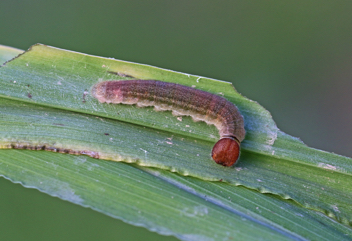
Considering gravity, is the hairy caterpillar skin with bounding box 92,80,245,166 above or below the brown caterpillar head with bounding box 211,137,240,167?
above

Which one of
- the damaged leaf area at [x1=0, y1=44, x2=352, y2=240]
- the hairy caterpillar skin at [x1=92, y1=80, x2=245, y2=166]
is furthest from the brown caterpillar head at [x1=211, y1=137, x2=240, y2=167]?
the hairy caterpillar skin at [x1=92, y1=80, x2=245, y2=166]

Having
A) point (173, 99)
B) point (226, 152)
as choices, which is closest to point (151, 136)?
point (173, 99)

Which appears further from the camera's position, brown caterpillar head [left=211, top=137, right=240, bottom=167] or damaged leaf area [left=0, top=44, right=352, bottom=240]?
brown caterpillar head [left=211, top=137, right=240, bottom=167]

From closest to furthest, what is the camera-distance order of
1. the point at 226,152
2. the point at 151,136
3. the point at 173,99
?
the point at 226,152 < the point at 151,136 < the point at 173,99

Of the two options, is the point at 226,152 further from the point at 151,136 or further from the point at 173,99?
the point at 173,99

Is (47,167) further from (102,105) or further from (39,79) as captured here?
(39,79)

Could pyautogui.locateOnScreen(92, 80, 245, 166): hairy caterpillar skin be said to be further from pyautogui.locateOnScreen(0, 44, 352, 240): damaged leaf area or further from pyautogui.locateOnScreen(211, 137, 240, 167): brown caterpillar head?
pyautogui.locateOnScreen(211, 137, 240, 167): brown caterpillar head
